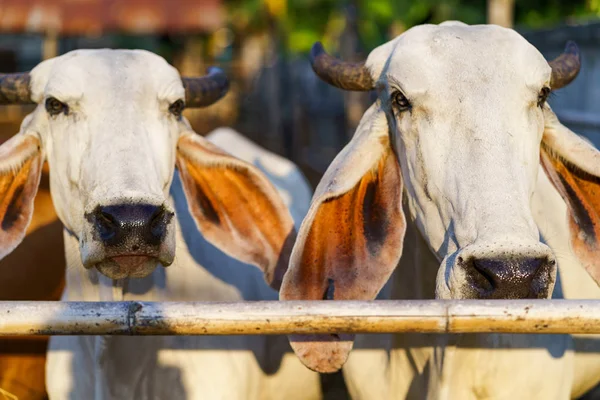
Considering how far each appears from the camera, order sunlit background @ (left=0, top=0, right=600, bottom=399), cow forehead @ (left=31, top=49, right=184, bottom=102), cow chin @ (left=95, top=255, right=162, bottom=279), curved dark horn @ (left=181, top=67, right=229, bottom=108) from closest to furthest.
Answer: cow chin @ (left=95, top=255, right=162, bottom=279)
cow forehead @ (left=31, top=49, right=184, bottom=102)
curved dark horn @ (left=181, top=67, right=229, bottom=108)
sunlit background @ (left=0, top=0, right=600, bottom=399)

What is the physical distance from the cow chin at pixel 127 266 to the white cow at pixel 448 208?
527 millimetres

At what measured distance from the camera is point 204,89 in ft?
15.2

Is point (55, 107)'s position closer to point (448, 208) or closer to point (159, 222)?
point (159, 222)

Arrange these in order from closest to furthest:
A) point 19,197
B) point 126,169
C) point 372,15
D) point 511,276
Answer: point 511,276, point 126,169, point 19,197, point 372,15

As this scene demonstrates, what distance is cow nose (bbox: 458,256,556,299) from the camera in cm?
322

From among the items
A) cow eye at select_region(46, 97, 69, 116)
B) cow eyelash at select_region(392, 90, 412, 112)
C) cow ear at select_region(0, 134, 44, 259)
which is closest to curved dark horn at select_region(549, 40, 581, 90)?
cow eyelash at select_region(392, 90, 412, 112)

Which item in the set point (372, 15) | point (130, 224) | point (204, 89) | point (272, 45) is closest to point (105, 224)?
point (130, 224)

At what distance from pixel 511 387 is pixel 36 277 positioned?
2599mm

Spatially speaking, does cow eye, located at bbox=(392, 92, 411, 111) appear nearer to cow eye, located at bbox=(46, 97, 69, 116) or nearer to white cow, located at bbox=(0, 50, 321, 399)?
white cow, located at bbox=(0, 50, 321, 399)

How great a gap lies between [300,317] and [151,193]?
3.39ft

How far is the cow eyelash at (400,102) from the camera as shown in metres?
3.81

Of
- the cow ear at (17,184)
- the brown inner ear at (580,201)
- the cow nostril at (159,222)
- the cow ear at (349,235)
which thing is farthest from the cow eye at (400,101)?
the cow ear at (17,184)

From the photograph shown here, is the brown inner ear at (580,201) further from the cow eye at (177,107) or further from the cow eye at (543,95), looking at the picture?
the cow eye at (177,107)

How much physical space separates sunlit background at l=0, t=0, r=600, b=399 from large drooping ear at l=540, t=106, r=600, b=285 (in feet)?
4.88
